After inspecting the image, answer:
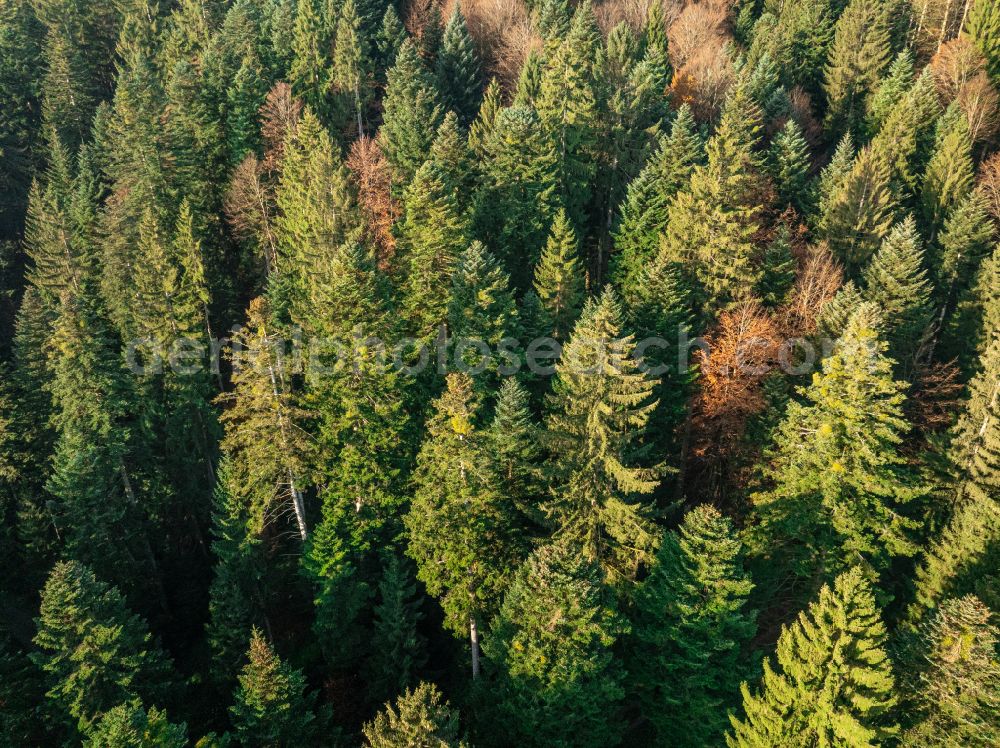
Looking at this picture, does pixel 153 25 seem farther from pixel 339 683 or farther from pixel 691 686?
pixel 691 686

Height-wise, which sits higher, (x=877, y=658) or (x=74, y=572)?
(x=74, y=572)

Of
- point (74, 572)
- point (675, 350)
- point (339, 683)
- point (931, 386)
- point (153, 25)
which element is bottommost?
point (339, 683)

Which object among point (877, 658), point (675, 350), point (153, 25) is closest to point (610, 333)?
point (675, 350)

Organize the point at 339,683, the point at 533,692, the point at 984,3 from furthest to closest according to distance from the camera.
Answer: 1. the point at 984,3
2. the point at 339,683
3. the point at 533,692

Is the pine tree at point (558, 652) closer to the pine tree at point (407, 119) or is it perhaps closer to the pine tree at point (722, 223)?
the pine tree at point (722, 223)

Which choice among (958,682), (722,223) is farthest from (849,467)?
(722,223)

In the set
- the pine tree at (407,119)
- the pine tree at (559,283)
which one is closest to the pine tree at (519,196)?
the pine tree at (559,283)
